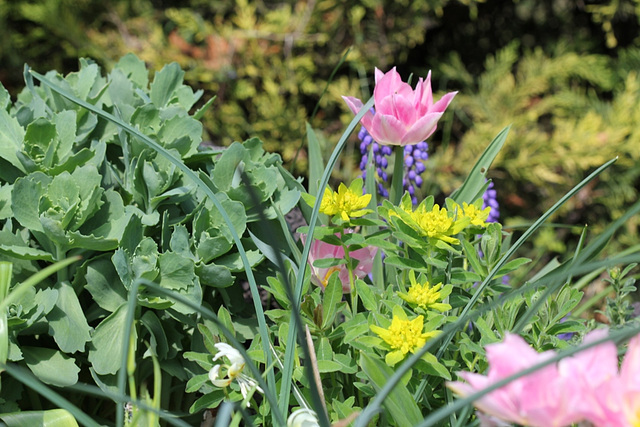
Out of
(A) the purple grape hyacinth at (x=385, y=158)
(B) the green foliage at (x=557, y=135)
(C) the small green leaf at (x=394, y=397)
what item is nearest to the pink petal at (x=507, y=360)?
(C) the small green leaf at (x=394, y=397)

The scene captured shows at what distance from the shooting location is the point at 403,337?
71cm

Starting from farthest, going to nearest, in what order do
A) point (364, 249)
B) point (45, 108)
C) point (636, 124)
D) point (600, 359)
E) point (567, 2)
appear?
point (567, 2)
point (636, 124)
point (45, 108)
point (364, 249)
point (600, 359)

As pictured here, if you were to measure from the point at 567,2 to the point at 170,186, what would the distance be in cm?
249

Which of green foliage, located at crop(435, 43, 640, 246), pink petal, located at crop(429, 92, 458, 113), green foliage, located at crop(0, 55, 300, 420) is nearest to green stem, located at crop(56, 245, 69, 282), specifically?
green foliage, located at crop(0, 55, 300, 420)

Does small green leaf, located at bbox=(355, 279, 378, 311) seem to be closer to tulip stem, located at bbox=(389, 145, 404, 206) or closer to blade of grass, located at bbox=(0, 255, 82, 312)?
tulip stem, located at bbox=(389, 145, 404, 206)

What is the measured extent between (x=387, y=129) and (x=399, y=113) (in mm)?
29

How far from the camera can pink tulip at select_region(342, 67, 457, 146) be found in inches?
34.7

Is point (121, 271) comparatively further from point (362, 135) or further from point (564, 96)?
point (564, 96)

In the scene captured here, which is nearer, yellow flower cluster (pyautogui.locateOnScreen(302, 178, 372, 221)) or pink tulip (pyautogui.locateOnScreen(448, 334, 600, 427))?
pink tulip (pyautogui.locateOnScreen(448, 334, 600, 427))

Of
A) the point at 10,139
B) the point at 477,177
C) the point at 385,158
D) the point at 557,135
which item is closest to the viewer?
the point at 10,139

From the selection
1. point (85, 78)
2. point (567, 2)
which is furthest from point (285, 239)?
point (567, 2)

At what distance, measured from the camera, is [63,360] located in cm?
88

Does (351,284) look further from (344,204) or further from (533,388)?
(533,388)

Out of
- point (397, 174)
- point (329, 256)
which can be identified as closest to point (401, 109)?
point (397, 174)
